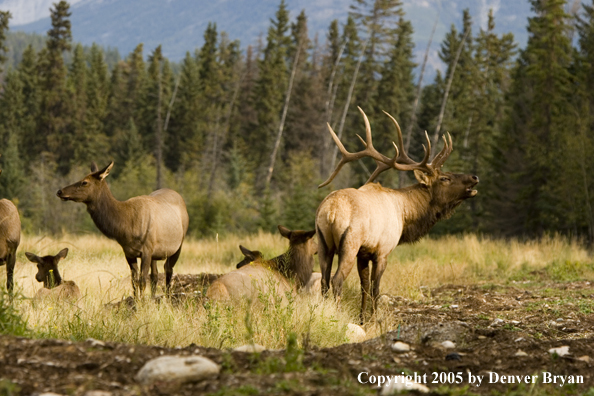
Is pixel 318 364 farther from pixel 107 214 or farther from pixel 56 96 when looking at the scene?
pixel 56 96

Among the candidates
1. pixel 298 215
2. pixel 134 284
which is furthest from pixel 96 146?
pixel 134 284

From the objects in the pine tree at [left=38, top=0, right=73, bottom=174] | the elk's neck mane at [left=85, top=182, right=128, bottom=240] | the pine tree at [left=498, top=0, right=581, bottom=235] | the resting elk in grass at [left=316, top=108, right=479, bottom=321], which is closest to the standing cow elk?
the elk's neck mane at [left=85, top=182, right=128, bottom=240]

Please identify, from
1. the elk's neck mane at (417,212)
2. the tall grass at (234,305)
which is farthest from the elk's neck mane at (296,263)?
the elk's neck mane at (417,212)

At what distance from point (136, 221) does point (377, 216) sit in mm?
3409

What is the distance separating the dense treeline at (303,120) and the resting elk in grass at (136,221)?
52.7 ft

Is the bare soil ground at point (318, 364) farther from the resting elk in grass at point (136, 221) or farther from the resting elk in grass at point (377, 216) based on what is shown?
the resting elk in grass at point (136, 221)

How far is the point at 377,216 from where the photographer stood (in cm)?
812

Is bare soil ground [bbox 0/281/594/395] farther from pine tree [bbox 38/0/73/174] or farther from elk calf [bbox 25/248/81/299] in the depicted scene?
pine tree [bbox 38/0/73/174]

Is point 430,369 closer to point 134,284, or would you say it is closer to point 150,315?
→ point 150,315

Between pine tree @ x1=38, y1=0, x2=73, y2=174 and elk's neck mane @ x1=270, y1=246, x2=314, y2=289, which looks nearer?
elk's neck mane @ x1=270, y1=246, x2=314, y2=289

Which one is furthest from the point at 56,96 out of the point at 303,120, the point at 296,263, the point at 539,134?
the point at 296,263

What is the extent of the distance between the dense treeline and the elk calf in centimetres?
1673

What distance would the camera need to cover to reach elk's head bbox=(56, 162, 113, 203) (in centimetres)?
888

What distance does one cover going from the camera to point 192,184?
137 ft
